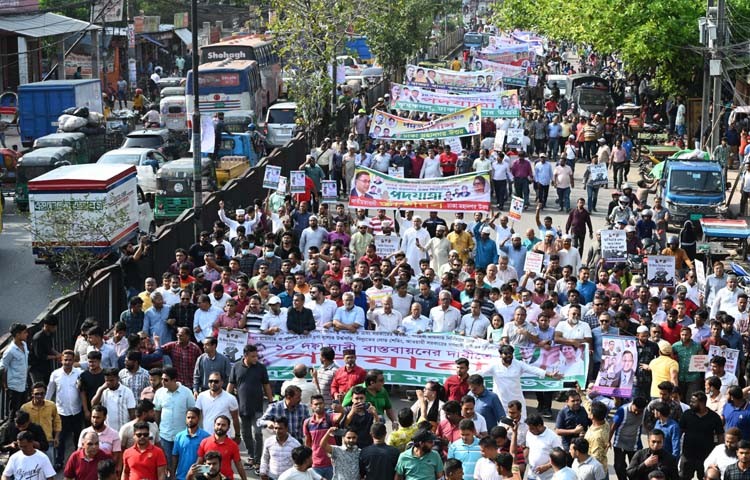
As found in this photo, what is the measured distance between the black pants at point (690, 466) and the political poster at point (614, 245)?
28.1ft

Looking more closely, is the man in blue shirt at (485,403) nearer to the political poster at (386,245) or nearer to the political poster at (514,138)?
the political poster at (386,245)

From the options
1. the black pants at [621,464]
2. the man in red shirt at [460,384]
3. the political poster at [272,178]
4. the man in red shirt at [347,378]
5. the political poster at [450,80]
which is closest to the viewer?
the black pants at [621,464]

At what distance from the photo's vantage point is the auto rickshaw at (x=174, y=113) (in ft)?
156

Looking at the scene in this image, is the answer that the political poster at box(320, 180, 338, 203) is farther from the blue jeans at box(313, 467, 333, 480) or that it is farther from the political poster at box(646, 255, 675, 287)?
the blue jeans at box(313, 467, 333, 480)

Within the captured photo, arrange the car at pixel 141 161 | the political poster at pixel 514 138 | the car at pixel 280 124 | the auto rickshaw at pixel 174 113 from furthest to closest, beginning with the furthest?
1. the auto rickshaw at pixel 174 113
2. the car at pixel 280 124
3. the political poster at pixel 514 138
4. the car at pixel 141 161

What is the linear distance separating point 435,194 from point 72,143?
14.9 meters

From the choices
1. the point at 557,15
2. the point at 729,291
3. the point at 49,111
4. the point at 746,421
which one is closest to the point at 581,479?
the point at 746,421

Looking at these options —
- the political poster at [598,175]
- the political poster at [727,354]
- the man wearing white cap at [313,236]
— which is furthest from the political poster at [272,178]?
the political poster at [727,354]

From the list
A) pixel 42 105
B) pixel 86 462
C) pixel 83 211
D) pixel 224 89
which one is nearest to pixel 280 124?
pixel 224 89

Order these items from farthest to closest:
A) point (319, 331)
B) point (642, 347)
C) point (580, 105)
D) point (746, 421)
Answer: point (580, 105) < point (319, 331) < point (642, 347) < point (746, 421)

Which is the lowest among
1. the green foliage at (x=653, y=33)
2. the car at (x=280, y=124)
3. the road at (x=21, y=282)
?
the road at (x=21, y=282)

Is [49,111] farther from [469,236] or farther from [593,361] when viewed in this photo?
[593,361]

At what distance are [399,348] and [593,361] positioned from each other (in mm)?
2320

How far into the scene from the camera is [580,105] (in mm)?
48688
